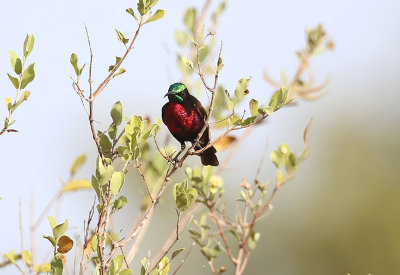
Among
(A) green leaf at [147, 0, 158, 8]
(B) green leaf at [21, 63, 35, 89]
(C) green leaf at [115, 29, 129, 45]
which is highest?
(A) green leaf at [147, 0, 158, 8]

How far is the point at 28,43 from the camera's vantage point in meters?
2.22

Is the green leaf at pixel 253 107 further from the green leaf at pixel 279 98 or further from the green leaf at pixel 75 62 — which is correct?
the green leaf at pixel 75 62

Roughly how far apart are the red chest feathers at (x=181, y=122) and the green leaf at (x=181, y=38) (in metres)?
0.83

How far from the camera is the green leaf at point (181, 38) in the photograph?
2943 mm

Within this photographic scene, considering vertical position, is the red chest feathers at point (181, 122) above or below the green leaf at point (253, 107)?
below

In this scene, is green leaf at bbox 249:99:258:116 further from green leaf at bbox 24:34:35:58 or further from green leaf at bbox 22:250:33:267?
green leaf at bbox 22:250:33:267

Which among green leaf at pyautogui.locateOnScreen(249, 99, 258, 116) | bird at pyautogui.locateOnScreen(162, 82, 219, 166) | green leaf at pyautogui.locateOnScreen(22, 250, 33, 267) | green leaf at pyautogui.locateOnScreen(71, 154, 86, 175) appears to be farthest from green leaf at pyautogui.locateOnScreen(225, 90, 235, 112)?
bird at pyautogui.locateOnScreen(162, 82, 219, 166)

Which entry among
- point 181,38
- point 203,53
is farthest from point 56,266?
point 181,38

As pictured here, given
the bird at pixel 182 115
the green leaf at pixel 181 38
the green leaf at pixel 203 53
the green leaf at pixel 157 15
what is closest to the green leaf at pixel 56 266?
the green leaf at pixel 157 15

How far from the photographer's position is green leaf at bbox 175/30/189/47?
2.94m

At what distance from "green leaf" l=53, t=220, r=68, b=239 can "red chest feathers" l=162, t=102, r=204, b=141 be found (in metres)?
1.64

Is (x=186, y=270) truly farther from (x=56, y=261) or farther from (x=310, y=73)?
(x=56, y=261)

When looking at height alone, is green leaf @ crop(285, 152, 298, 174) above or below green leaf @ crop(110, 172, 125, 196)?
below

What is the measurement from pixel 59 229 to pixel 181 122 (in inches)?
65.4
